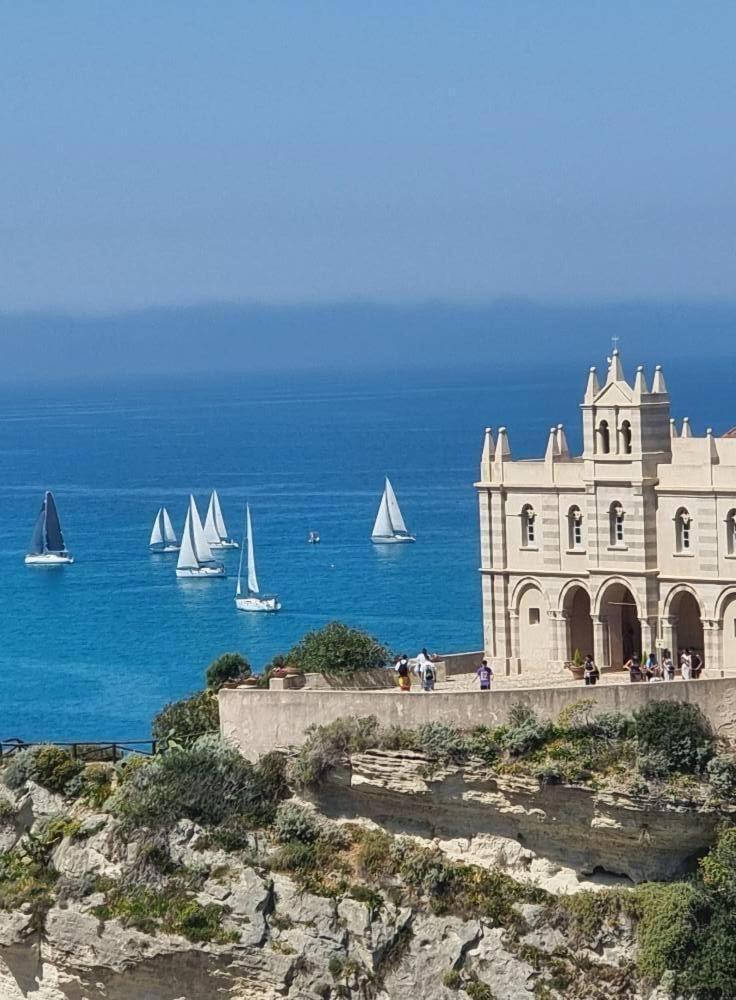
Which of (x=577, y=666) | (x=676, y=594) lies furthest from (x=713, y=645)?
(x=577, y=666)

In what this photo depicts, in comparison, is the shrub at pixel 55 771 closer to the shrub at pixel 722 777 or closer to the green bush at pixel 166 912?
the green bush at pixel 166 912

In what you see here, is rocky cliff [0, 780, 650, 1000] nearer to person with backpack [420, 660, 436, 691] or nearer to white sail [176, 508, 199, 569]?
person with backpack [420, 660, 436, 691]

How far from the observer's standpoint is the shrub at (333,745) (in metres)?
52.8

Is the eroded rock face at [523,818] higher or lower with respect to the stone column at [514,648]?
lower

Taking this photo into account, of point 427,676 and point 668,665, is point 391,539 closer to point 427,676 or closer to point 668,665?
point 427,676

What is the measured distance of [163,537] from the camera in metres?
150

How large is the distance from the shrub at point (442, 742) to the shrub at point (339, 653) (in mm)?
6472

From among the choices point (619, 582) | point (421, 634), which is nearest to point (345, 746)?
point (619, 582)

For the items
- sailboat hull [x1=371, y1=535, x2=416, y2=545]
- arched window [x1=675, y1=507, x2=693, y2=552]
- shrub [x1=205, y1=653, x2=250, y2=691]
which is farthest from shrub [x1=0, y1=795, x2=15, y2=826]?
sailboat hull [x1=371, y1=535, x2=416, y2=545]

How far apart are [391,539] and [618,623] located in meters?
86.9

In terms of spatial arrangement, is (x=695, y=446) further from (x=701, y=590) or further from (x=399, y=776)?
(x=399, y=776)

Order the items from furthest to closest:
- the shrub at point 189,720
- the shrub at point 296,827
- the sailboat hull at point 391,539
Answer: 1. the sailboat hull at point 391,539
2. the shrub at point 189,720
3. the shrub at point 296,827

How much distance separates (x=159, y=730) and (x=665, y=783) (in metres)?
14.9

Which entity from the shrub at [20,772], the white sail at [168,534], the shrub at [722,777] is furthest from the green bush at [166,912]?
the white sail at [168,534]
